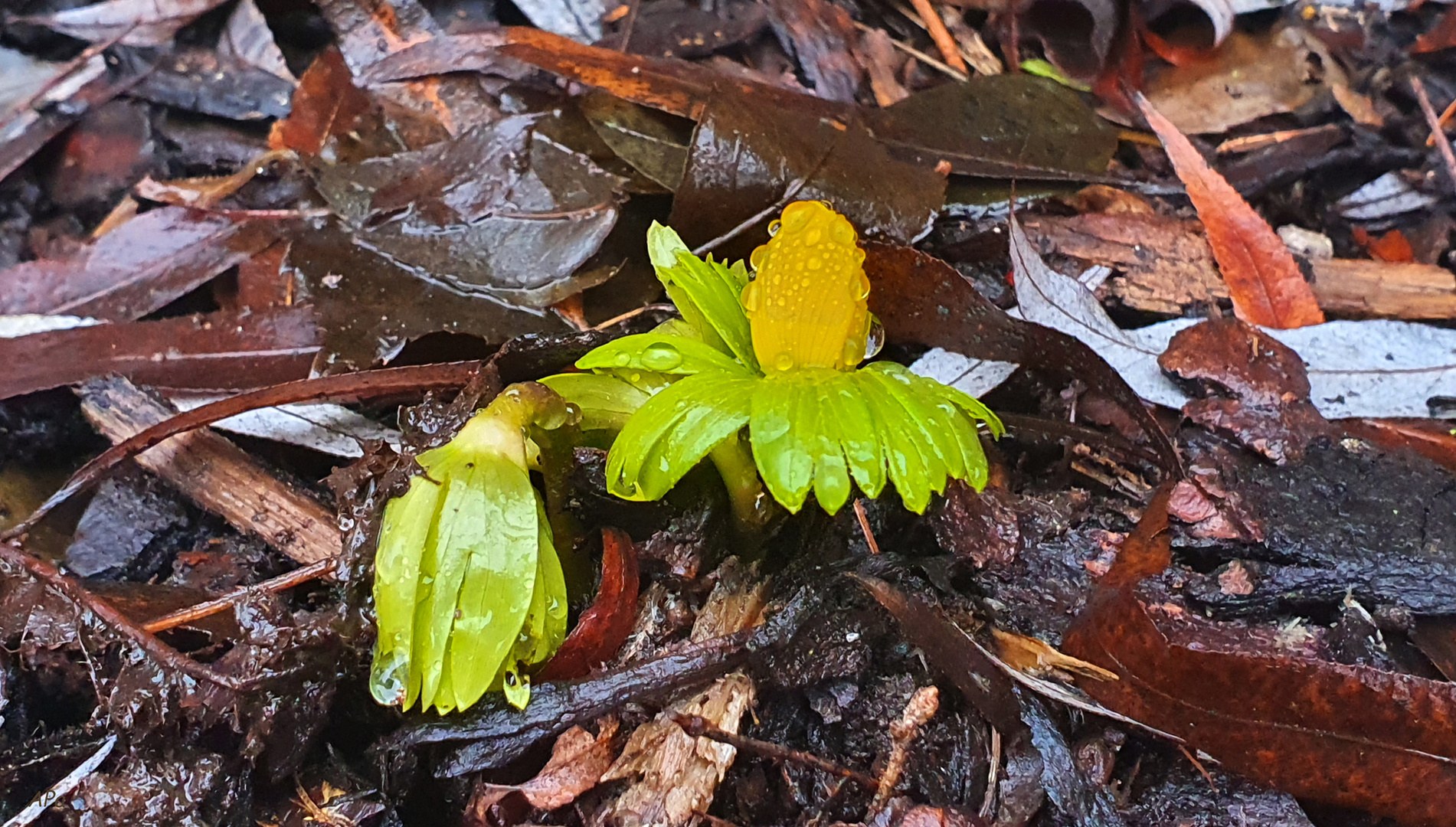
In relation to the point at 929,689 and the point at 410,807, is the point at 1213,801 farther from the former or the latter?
the point at 410,807

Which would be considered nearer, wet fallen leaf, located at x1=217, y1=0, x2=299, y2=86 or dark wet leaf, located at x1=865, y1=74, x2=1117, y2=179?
Result: dark wet leaf, located at x1=865, y1=74, x2=1117, y2=179

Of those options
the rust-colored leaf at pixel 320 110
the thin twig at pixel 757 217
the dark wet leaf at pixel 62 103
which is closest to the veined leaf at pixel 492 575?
the thin twig at pixel 757 217

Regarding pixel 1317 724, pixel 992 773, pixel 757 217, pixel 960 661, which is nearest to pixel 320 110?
pixel 757 217

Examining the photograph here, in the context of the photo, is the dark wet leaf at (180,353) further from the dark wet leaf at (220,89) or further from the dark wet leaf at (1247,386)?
the dark wet leaf at (1247,386)

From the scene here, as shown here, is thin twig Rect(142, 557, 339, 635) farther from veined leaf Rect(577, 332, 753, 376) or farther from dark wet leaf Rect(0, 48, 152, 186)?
dark wet leaf Rect(0, 48, 152, 186)

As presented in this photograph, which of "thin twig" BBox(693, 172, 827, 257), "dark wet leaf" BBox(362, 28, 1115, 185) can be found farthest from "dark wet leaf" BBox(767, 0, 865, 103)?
"thin twig" BBox(693, 172, 827, 257)

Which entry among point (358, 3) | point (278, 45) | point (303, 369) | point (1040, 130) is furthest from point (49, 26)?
point (1040, 130)
